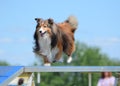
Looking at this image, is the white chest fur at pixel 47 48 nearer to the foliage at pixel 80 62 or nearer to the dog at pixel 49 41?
the dog at pixel 49 41

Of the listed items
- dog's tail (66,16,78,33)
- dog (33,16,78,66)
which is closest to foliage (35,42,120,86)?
dog's tail (66,16,78,33)

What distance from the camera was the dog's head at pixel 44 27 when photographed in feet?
37.6

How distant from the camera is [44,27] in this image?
11.5 metres

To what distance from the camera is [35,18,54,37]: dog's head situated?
1145cm

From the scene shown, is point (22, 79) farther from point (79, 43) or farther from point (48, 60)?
point (79, 43)

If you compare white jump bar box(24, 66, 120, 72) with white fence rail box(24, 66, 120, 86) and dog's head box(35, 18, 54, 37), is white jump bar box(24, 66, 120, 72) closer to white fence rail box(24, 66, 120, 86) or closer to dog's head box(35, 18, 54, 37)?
white fence rail box(24, 66, 120, 86)

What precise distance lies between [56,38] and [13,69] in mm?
1143

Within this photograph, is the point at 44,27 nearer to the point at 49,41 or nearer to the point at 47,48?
the point at 49,41

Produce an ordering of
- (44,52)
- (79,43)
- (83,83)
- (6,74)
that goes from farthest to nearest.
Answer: (79,43) → (83,83) → (44,52) → (6,74)

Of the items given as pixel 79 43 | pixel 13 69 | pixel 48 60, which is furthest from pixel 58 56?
pixel 79 43

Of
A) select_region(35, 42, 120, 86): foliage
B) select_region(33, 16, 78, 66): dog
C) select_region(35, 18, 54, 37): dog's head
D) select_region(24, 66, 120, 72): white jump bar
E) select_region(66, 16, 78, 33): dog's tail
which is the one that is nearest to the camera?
select_region(24, 66, 120, 72): white jump bar

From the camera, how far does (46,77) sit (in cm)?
5559

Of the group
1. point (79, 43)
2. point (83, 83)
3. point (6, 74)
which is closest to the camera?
point (6, 74)

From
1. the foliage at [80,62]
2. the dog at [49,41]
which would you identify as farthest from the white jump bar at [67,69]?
the foliage at [80,62]
